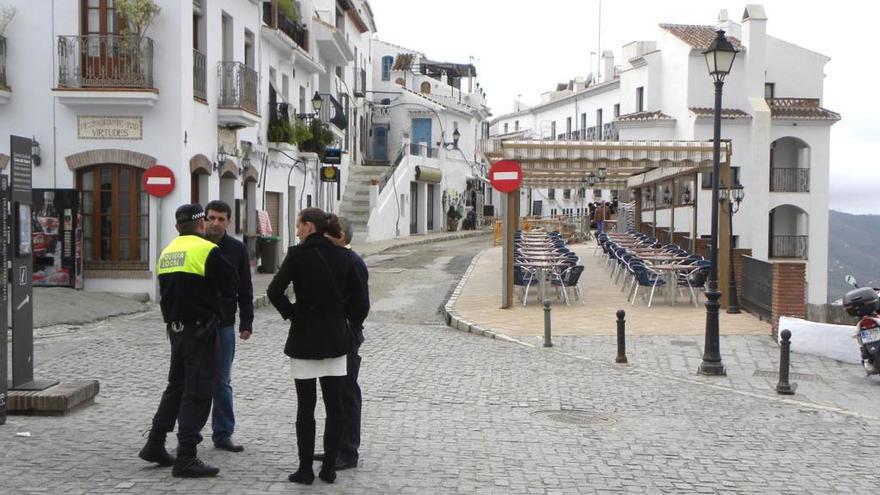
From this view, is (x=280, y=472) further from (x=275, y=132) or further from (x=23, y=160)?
(x=275, y=132)

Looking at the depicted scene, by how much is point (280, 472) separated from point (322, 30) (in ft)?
93.0

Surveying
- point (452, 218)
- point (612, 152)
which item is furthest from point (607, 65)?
point (612, 152)

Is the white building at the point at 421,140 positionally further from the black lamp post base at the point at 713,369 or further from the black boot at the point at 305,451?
the black boot at the point at 305,451

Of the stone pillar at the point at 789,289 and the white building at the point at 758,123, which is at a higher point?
the white building at the point at 758,123

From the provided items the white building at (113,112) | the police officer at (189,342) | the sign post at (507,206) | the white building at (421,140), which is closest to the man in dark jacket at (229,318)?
the police officer at (189,342)

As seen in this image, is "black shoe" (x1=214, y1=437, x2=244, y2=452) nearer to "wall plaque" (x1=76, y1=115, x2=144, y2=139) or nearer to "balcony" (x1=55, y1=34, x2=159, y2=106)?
"balcony" (x1=55, y1=34, x2=159, y2=106)

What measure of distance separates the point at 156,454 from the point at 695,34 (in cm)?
4107

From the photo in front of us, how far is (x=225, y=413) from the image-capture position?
22.5 ft

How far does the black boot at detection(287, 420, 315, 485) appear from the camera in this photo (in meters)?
5.92

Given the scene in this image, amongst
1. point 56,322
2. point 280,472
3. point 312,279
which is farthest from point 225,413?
point 56,322

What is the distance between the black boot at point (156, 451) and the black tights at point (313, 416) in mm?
1023

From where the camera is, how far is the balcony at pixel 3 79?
16.6 meters

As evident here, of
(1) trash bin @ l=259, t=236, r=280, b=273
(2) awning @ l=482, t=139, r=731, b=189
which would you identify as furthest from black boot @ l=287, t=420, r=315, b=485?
(1) trash bin @ l=259, t=236, r=280, b=273

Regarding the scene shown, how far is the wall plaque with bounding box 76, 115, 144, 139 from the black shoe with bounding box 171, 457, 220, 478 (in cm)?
1200
